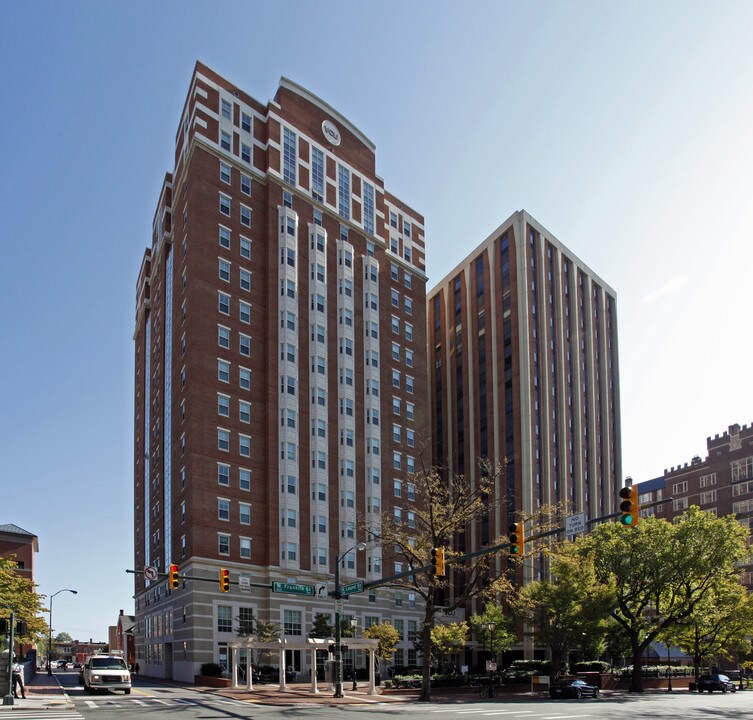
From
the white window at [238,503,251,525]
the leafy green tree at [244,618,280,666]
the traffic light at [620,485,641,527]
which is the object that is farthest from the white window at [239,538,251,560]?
the traffic light at [620,485,641,527]

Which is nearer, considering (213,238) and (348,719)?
(348,719)

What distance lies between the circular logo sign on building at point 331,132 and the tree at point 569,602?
47.1 meters

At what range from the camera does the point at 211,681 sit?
5450cm

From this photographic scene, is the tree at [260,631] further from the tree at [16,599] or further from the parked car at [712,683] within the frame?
the parked car at [712,683]

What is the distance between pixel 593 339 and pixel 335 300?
46890mm

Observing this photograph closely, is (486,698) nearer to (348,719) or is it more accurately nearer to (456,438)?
(348,719)

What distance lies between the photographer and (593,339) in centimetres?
11106

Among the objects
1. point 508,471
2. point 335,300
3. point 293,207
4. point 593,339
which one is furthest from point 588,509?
point 293,207

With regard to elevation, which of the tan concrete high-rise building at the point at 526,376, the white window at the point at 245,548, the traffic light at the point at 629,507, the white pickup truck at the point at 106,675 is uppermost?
the tan concrete high-rise building at the point at 526,376

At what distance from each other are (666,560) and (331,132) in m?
52.4

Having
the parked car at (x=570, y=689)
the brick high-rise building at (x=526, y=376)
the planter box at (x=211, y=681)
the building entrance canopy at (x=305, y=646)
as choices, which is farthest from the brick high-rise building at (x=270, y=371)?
the parked car at (x=570, y=689)

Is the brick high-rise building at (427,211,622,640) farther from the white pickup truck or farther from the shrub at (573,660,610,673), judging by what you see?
the white pickup truck

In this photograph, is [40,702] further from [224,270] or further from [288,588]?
[224,270]

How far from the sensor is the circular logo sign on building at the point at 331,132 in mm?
83000
